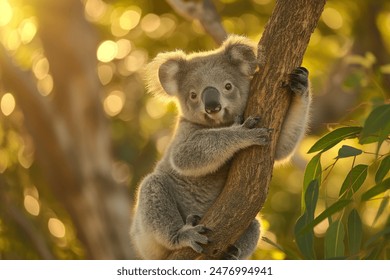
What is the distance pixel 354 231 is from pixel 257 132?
1.93 ft

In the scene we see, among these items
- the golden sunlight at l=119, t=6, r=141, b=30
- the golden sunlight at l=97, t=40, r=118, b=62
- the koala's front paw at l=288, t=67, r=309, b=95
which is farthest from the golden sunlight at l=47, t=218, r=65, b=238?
the koala's front paw at l=288, t=67, r=309, b=95

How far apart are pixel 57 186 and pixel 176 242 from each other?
3.85 meters

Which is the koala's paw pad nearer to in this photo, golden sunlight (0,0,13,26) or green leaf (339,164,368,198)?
green leaf (339,164,368,198)

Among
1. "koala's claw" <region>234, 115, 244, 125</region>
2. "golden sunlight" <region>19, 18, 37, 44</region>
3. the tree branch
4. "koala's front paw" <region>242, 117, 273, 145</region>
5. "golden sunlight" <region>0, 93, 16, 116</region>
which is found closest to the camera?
"koala's front paw" <region>242, 117, 273, 145</region>

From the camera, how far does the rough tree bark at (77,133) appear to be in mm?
6992

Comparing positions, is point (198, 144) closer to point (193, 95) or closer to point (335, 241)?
point (193, 95)

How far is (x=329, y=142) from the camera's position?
306 centimetres

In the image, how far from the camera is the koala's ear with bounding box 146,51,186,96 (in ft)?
12.8

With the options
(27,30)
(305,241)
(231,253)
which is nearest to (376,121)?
(305,241)

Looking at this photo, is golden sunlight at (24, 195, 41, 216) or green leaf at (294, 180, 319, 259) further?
golden sunlight at (24, 195, 41, 216)

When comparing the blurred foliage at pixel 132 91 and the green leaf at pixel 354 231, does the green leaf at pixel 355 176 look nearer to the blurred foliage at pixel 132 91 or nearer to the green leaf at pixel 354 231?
the green leaf at pixel 354 231

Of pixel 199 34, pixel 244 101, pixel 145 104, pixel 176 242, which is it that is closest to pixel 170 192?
pixel 176 242

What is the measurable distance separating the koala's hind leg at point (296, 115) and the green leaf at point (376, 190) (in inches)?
22.9
